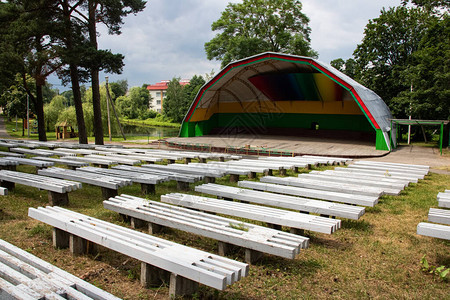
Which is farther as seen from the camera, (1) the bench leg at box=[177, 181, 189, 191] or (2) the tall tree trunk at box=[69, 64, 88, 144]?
(2) the tall tree trunk at box=[69, 64, 88, 144]

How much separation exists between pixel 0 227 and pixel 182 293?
2923 mm

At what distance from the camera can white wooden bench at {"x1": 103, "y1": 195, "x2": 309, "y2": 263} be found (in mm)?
3100

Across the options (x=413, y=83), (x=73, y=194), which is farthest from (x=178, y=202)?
(x=413, y=83)

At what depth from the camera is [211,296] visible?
278 cm

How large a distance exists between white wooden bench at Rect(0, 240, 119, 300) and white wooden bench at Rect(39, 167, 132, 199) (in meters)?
2.54

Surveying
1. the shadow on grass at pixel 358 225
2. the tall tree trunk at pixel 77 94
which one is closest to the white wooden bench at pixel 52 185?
the shadow on grass at pixel 358 225

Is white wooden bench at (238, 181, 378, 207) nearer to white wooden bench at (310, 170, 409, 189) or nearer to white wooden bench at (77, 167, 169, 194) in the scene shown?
white wooden bench at (310, 170, 409, 189)

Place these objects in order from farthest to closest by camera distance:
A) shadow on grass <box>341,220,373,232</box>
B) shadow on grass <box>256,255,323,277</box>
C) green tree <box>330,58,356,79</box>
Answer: green tree <box>330,58,356,79</box>, shadow on grass <box>341,220,373,232</box>, shadow on grass <box>256,255,323,277</box>

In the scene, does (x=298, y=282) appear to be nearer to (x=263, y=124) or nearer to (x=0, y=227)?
(x=0, y=227)

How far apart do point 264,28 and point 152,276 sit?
32160 mm

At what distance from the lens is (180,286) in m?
2.71

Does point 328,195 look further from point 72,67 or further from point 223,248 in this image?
point 72,67

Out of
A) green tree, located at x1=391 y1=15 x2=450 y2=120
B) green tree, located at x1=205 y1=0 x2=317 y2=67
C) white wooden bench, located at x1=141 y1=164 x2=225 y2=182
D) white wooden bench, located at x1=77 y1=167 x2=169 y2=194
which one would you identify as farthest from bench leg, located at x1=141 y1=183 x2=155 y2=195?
green tree, located at x1=205 y1=0 x2=317 y2=67

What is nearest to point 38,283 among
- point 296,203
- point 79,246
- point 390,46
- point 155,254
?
point 155,254
